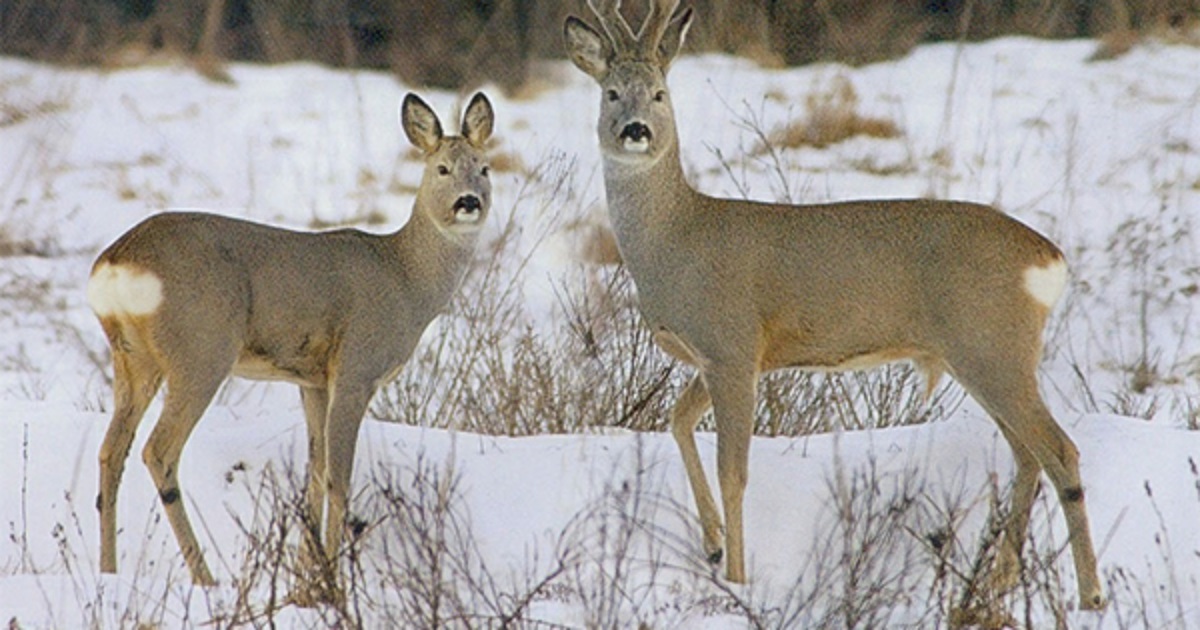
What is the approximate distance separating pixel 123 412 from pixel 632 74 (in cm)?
195

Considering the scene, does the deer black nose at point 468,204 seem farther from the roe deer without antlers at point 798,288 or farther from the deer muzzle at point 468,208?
the roe deer without antlers at point 798,288

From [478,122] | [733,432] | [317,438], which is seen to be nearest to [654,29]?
[478,122]

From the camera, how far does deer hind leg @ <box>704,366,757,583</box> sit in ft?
21.3

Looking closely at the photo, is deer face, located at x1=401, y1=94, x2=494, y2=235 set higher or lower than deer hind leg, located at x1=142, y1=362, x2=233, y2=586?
higher

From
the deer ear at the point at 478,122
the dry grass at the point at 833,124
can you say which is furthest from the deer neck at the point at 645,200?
the dry grass at the point at 833,124

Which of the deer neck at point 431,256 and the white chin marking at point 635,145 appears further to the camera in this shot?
the deer neck at point 431,256

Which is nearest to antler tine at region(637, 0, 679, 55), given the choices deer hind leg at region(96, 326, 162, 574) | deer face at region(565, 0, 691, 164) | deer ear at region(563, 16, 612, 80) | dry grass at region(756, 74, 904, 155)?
deer face at region(565, 0, 691, 164)

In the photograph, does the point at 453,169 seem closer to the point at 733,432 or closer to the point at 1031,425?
the point at 733,432

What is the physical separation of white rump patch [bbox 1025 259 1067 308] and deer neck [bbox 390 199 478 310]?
1.96 metres

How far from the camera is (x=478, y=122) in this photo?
732 cm

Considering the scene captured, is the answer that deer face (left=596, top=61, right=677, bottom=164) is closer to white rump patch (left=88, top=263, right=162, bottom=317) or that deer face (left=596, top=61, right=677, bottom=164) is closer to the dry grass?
white rump patch (left=88, top=263, right=162, bottom=317)

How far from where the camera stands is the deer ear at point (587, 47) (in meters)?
6.85

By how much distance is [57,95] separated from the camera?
52.0 ft

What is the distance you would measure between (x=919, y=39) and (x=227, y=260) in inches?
417
